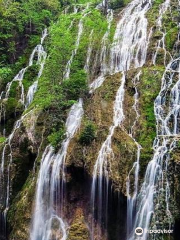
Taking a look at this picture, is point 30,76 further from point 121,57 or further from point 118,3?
point 118,3

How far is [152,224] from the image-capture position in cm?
1338

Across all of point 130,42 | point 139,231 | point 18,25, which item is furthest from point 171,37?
point 18,25

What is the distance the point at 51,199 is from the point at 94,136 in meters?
3.87

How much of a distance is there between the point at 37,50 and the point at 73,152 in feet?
55.2

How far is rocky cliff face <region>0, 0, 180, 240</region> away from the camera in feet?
48.2

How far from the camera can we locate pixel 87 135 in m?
16.8

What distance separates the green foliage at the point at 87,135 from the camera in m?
16.8

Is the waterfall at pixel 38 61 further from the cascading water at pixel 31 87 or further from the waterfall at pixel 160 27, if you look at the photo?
the waterfall at pixel 160 27

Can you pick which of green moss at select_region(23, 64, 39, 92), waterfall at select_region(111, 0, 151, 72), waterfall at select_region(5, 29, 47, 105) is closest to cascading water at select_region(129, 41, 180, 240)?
waterfall at select_region(111, 0, 151, 72)

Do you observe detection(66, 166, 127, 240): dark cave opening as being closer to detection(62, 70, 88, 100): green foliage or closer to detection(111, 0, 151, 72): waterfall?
detection(62, 70, 88, 100): green foliage

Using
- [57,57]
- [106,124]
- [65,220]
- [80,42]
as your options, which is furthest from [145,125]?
[80,42]

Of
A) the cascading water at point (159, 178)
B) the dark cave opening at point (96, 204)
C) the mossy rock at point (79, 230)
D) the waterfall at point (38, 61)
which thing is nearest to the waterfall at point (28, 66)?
the waterfall at point (38, 61)

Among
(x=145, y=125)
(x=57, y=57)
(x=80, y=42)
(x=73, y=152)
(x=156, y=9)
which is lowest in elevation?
(x=73, y=152)

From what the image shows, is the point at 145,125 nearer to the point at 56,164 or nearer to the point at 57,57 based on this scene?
the point at 56,164
